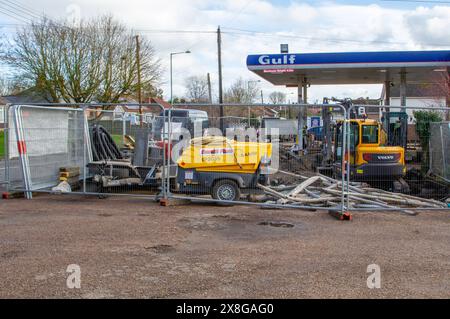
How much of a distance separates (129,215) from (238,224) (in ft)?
7.19

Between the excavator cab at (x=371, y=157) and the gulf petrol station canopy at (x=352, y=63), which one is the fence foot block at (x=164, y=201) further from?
the gulf petrol station canopy at (x=352, y=63)

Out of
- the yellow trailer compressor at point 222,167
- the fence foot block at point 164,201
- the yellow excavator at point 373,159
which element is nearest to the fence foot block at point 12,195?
the fence foot block at point 164,201

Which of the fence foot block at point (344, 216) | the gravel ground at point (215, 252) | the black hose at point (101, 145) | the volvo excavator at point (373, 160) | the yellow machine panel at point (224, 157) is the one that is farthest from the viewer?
the volvo excavator at point (373, 160)

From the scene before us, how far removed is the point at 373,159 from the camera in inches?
496

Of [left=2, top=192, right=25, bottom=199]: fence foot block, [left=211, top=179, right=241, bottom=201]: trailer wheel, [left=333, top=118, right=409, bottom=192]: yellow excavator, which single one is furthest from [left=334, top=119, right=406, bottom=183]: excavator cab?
[left=2, top=192, right=25, bottom=199]: fence foot block

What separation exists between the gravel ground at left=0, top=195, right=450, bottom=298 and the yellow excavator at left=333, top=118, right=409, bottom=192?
2833 millimetres

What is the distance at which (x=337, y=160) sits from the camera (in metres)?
13.3

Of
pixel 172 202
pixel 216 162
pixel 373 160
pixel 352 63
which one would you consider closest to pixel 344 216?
pixel 216 162

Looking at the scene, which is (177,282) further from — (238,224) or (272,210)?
(272,210)

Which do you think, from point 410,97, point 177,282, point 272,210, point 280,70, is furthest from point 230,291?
point 410,97

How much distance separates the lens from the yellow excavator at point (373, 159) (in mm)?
12367

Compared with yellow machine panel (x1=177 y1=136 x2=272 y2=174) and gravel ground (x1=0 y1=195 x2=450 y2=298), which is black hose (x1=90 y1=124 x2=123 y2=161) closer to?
gravel ground (x1=0 y1=195 x2=450 y2=298)

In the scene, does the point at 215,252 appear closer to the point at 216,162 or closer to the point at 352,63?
the point at 216,162

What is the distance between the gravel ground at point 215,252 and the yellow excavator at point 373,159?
2.83 m
